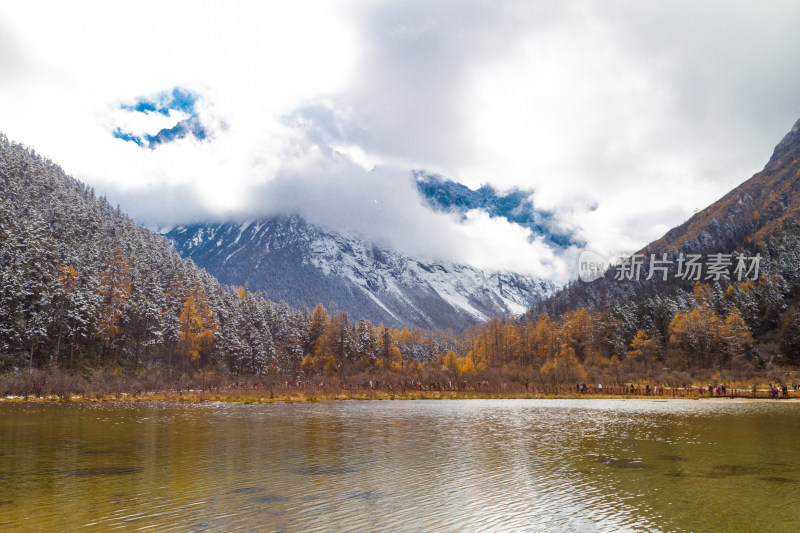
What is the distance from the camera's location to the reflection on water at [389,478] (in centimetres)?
1411

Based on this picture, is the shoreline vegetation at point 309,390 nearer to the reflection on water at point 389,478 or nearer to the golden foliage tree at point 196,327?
the golden foliage tree at point 196,327

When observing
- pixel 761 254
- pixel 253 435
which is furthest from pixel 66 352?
pixel 761 254

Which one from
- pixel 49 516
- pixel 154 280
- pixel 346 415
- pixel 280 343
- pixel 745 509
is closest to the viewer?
pixel 49 516

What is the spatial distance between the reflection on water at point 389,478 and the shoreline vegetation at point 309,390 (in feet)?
106

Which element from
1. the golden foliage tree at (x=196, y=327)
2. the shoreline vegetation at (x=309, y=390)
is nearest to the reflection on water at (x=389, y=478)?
the shoreline vegetation at (x=309, y=390)

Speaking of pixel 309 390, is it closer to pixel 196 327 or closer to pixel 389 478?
pixel 196 327

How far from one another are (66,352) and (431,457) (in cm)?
8051

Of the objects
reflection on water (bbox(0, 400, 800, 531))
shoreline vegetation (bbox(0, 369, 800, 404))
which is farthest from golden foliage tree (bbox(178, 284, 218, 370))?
reflection on water (bbox(0, 400, 800, 531))

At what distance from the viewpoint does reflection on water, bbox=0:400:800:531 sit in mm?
14109

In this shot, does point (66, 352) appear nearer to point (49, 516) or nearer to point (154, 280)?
point (154, 280)

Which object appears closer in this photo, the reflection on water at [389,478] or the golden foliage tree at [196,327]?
the reflection on water at [389,478]

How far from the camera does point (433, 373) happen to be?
112438 mm

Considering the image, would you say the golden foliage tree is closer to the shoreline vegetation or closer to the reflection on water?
the shoreline vegetation

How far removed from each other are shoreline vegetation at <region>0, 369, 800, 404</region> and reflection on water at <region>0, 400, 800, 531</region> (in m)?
32.3
